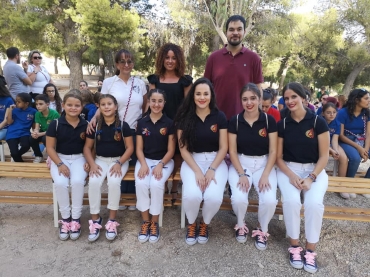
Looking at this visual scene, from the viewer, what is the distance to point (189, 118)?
10.1 feet

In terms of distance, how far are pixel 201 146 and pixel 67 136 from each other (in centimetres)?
152

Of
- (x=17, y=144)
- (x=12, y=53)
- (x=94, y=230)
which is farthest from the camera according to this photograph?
(x=12, y=53)

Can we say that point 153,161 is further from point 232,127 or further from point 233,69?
point 233,69

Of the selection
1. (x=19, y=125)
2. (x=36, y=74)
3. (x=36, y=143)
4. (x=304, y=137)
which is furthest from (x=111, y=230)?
(x=36, y=74)

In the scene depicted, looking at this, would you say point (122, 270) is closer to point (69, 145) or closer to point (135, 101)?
point (69, 145)

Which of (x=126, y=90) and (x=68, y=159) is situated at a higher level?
(x=126, y=90)

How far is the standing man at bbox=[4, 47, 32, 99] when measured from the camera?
5176 millimetres

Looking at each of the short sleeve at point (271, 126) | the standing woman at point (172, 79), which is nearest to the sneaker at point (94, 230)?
the standing woman at point (172, 79)

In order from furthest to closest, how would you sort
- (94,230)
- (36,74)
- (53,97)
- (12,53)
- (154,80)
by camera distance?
(36,74) < (53,97) < (12,53) < (154,80) < (94,230)

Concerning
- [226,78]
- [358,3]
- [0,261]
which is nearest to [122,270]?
[0,261]

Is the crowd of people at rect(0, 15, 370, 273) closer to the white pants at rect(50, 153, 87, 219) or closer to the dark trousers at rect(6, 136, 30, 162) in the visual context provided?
the white pants at rect(50, 153, 87, 219)

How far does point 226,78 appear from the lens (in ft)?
11.3

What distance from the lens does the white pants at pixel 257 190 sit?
2764mm

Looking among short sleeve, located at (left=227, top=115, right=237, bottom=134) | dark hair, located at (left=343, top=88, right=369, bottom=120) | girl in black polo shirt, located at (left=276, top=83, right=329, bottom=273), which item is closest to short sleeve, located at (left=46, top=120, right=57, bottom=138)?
short sleeve, located at (left=227, top=115, right=237, bottom=134)
